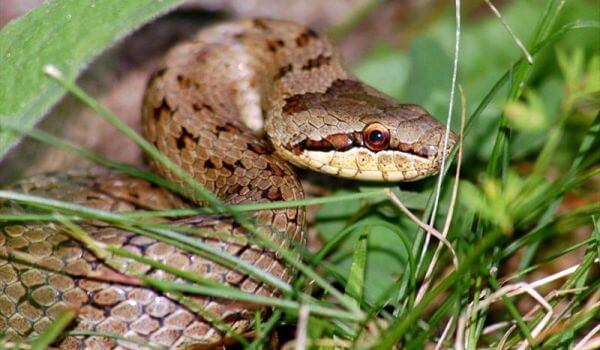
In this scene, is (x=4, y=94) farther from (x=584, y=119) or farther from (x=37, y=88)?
(x=584, y=119)

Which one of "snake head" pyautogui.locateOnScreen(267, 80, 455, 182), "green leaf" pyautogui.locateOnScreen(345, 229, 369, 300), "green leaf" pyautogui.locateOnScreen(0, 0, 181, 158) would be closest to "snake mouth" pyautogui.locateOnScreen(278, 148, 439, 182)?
"snake head" pyautogui.locateOnScreen(267, 80, 455, 182)

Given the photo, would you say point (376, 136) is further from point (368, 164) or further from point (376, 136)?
point (368, 164)

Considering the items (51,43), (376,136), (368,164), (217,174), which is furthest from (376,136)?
(51,43)

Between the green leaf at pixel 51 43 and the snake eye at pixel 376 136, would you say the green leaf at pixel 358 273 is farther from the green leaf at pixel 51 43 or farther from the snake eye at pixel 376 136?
the green leaf at pixel 51 43

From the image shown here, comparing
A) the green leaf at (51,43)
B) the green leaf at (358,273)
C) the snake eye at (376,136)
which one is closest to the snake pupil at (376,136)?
the snake eye at (376,136)

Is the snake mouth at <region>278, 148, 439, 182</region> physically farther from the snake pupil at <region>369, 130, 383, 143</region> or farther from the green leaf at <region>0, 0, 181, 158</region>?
the green leaf at <region>0, 0, 181, 158</region>

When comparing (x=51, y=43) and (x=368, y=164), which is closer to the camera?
(x=51, y=43)
